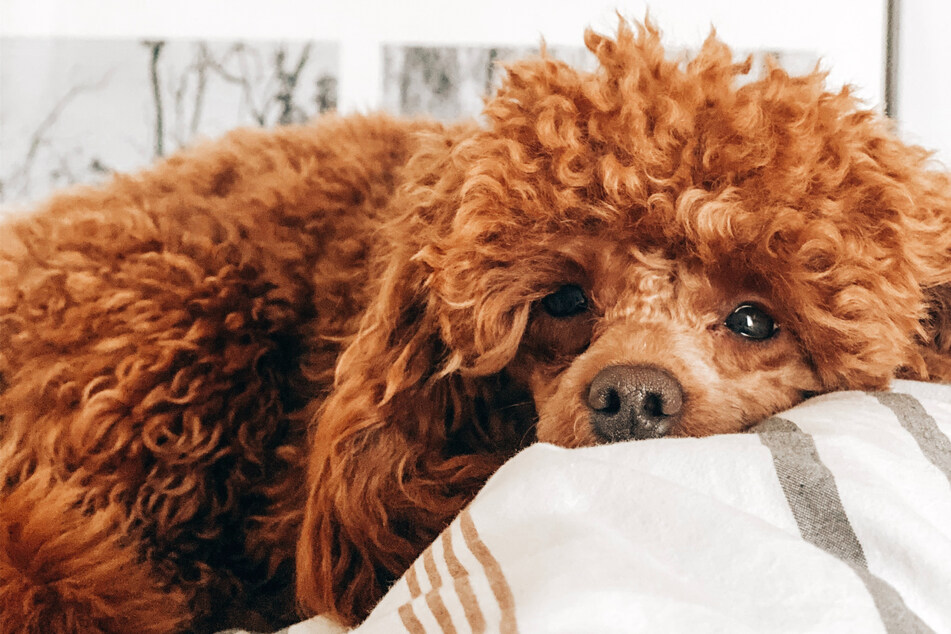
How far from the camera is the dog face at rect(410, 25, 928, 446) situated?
0.89 meters

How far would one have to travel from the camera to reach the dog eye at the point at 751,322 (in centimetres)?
99

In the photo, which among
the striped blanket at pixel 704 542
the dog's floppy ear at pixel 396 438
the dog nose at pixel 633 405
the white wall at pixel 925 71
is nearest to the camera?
the striped blanket at pixel 704 542

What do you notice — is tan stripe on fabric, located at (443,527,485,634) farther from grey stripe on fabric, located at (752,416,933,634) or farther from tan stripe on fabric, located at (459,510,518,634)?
grey stripe on fabric, located at (752,416,933,634)

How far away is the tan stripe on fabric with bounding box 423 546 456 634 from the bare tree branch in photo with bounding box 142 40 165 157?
1.82 meters

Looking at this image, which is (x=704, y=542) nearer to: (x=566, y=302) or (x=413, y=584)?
(x=413, y=584)

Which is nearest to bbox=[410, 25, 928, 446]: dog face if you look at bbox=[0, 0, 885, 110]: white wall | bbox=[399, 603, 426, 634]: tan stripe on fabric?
bbox=[399, 603, 426, 634]: tan stripe on fabric

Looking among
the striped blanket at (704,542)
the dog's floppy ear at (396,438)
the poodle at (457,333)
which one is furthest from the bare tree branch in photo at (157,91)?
the striped blanket at (704,542)

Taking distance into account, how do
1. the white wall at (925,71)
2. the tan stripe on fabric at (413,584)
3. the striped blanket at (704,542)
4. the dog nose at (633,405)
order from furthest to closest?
the white wall at (925,71) < the dog nose at (633,405) < the tan stripe on fabric at (413,584) < the striped blanket at (704,542)

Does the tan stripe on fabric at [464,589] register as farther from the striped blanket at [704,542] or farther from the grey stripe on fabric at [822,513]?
the grey stripe on fabric at [822,513]

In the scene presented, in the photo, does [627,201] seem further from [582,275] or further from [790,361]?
[790,361]

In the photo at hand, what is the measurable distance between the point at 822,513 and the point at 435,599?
1.00 feet

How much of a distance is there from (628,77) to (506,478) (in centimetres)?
55

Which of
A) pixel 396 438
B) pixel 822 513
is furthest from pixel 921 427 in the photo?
pixel 396 438

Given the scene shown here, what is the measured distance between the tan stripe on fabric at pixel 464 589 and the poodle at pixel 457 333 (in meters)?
0.29
